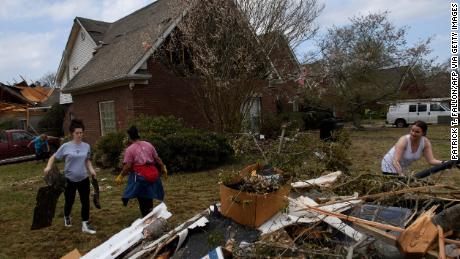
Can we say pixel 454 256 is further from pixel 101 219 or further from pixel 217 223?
pixel 101 219

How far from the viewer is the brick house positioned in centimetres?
1351

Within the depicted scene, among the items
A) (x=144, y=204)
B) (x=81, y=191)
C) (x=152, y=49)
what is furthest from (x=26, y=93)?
(x=144, y=204)

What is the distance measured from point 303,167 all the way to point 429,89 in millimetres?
24016

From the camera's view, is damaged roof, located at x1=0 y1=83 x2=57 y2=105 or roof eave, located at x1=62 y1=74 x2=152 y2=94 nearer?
roof eave, located at x1=62 y1=74 x2=152 y2=94

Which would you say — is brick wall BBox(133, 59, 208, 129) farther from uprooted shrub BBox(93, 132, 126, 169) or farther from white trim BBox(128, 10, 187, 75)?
uprooted shrub BBox(93, 132, 126, 169)

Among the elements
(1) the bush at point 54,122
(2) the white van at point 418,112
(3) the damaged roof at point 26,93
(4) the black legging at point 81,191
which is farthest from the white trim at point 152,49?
(2) the white van at point 418,112

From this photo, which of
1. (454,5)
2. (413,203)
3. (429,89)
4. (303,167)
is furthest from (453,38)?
(429,89)

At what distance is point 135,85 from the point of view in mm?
13688

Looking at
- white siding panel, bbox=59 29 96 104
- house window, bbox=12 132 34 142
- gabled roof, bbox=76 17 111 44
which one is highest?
gabled roof, bbox=76 17 111 44

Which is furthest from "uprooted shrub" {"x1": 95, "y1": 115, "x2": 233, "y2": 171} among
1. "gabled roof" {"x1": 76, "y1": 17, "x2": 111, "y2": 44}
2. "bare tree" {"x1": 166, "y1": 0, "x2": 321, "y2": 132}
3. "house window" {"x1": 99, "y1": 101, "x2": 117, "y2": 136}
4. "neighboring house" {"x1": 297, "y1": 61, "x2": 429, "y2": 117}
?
"neighboring house" {"x1": 297, "y1": 61, "x2": 429, "y2": 117}

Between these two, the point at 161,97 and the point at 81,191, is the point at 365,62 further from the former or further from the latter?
the point at 81,191

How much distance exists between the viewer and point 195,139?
1070 centimetres

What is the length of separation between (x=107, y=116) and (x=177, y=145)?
6.74 meters

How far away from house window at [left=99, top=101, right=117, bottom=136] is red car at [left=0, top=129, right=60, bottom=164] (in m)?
2.52
